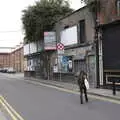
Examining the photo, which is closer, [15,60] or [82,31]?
[82,31]

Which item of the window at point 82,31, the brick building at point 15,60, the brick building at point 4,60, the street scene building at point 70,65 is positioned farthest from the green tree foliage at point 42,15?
the brick building at point 4,60

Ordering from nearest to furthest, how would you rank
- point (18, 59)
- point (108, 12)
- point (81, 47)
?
point (108, 12)
point (81, 47)
point (18, 59)

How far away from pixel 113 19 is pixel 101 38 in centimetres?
197

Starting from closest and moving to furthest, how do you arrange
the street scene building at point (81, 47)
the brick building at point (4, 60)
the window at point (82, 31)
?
→ the street scene building at point (81, 47) < the window at point (82, 31) < the brick building at point (4, 60)

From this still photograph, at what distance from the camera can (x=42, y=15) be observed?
51281 millimetres

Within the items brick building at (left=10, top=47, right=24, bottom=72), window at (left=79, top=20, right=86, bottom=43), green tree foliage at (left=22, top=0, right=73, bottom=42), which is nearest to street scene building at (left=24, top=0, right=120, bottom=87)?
window at (left=79, top=20, right=86, bottom=43)

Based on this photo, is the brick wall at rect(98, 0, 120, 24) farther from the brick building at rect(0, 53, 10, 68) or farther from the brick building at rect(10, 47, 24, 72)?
the brick building at rect(0, 53, 10, 68)

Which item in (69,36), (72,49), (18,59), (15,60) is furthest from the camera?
(15,60)

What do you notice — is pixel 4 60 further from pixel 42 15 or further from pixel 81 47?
pixel 81 47

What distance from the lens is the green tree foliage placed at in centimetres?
5038

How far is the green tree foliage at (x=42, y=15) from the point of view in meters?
50.4

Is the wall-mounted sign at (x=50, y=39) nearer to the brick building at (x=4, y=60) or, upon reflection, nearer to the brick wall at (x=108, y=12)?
the brick wall at (x=108, y=12)

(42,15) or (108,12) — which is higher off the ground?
(42,15)

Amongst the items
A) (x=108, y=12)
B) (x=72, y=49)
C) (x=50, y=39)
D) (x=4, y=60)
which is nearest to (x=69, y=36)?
(x=72, y=49)
